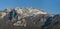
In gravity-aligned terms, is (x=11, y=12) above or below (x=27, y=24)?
above

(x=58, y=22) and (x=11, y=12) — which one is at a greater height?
(x=11, y=12)

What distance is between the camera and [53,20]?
37062mm

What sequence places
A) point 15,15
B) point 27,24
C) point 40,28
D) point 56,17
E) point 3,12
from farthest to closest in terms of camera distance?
1. point 3,12
2. point 15,15
3. point 27,24
4. point 40,28
5. point 56,17

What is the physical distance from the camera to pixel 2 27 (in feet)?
138

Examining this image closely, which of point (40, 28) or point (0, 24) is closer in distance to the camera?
point (40, 28)

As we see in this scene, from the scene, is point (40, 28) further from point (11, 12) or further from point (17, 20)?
point (11, 12)

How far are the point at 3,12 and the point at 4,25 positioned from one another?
13.0 m

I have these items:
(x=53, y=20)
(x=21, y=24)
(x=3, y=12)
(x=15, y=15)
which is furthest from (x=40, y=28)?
(x=3, y=12)

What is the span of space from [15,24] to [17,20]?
2.28 meters

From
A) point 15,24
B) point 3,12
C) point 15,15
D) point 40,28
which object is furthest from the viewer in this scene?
point 3,12

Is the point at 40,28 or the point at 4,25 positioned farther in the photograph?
the point at 4,25

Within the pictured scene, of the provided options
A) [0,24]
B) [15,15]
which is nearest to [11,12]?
[15,15]

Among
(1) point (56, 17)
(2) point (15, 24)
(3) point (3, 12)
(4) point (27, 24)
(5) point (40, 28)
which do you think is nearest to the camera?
(1) point (56, 17)

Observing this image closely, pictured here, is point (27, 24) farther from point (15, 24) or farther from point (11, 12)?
point (11, 12)
